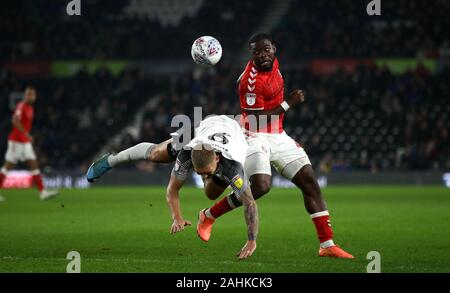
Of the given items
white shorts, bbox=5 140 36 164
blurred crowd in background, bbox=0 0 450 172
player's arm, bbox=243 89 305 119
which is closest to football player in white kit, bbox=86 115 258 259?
player's arm, bbox=243 89 305 119

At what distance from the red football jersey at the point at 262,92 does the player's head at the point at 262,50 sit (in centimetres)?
14

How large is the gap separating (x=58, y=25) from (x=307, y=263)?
27.6 metres

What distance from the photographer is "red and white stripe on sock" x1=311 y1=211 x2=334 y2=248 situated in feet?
35.7

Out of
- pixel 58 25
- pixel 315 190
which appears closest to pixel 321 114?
pixel 58 25

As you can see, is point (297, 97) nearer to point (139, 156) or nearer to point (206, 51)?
point (206, 51)

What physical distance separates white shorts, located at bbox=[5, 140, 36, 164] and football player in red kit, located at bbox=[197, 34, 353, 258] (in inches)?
434

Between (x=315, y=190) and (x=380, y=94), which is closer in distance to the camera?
(x=315, y=190)

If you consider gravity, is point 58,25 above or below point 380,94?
above

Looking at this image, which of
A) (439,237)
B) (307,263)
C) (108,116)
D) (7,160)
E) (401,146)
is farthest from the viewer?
(108,116)

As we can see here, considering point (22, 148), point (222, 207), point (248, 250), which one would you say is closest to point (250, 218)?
point (248, 250)

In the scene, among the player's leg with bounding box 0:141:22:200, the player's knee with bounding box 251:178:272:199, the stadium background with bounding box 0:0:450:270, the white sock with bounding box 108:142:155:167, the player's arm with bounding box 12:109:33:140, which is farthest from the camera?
the stadium background with bounding box 0:0:450:270

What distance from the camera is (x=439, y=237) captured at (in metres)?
13.0

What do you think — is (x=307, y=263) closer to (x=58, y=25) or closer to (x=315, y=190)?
(x=315, y=190)

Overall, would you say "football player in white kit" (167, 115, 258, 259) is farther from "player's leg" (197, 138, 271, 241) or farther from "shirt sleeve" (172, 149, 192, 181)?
"player's leg" (197, 138, 271, 241)
